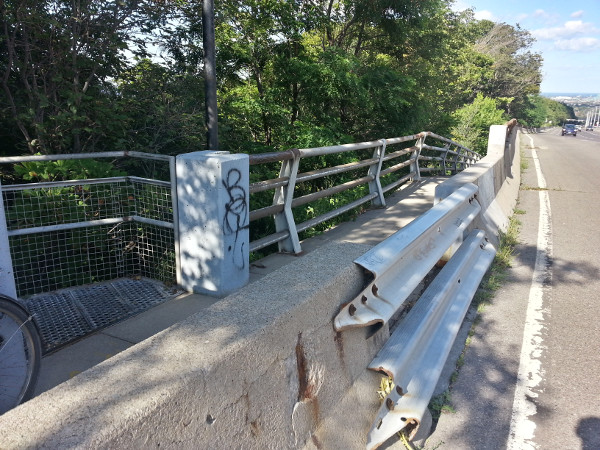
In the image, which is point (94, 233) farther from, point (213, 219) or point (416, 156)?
point (416, 156)

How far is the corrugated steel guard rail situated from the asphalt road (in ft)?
1.23

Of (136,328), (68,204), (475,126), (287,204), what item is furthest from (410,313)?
(475,126)

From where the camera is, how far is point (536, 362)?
4.11 m

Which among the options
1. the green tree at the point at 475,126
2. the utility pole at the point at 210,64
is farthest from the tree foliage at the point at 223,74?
the green tree at the point at 475,126

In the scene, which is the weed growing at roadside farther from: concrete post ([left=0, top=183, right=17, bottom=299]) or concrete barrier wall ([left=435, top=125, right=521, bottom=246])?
concrete post ([left=0, top=183, right=17, bottom=299])

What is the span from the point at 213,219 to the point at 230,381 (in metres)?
2.25

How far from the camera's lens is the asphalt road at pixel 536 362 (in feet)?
10.6

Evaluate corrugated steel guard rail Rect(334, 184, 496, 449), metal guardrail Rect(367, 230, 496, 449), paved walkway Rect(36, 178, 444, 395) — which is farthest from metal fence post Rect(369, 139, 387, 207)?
metal guardrail Rect(367, 230, 496, 449)

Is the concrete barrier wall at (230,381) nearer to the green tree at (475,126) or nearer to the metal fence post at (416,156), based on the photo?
the metal fence post at (416,156)

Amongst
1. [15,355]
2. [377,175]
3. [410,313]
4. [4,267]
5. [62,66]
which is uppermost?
[62,66]

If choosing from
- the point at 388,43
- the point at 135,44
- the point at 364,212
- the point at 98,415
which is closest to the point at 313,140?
the point at 364,212

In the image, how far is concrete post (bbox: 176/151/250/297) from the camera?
408 cm

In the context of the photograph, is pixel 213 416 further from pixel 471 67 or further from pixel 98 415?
pixel 471 67

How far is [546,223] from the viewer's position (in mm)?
8969
